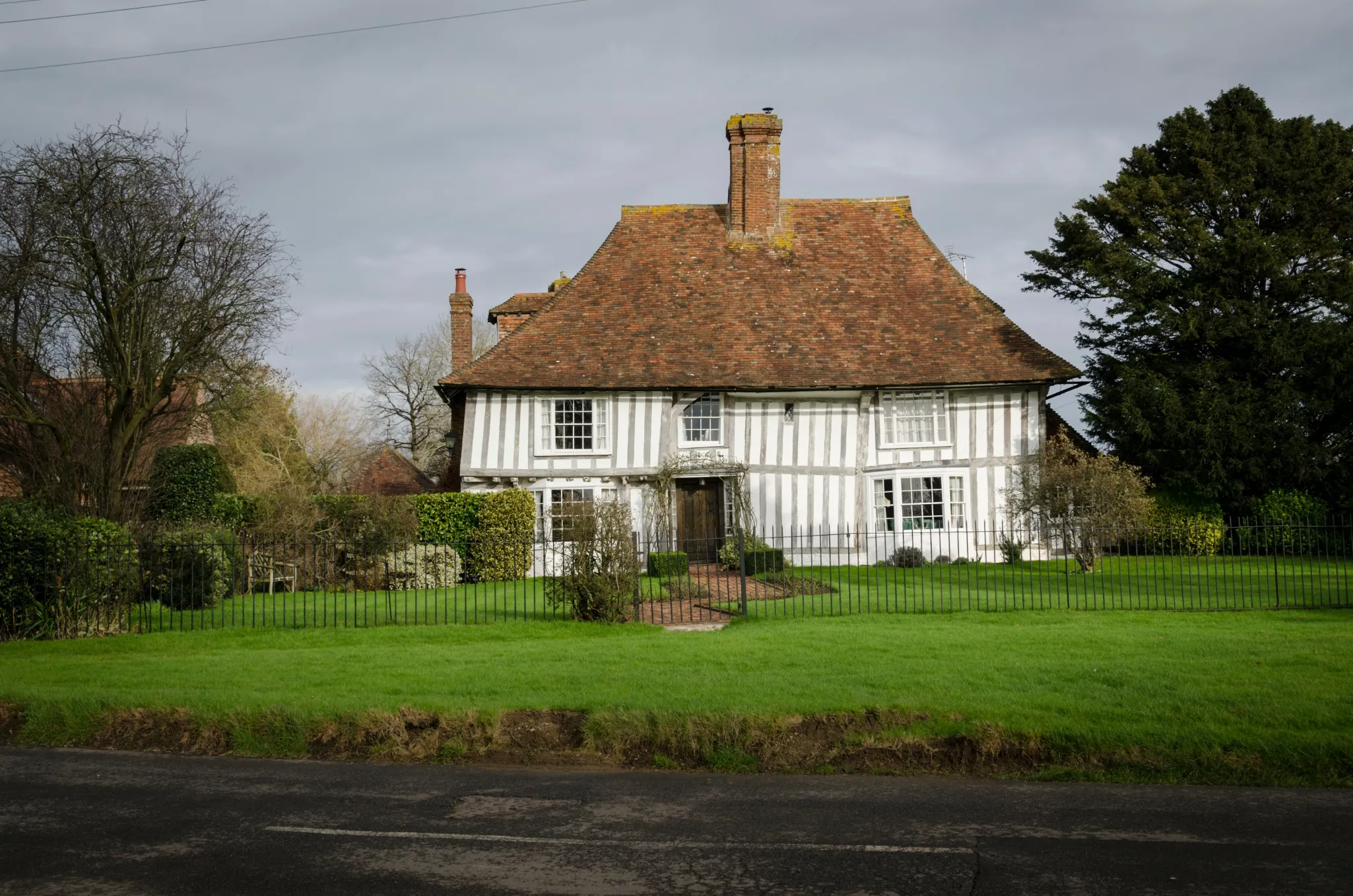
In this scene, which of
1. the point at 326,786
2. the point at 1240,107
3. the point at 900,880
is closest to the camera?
the point at 900,880

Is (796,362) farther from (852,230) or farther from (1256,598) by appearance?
(1256,598)

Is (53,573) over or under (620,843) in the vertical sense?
over

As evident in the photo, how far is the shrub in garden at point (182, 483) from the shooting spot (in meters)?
25.9

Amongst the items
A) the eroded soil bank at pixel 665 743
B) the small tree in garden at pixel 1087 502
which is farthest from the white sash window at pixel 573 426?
the eroded soil bank at pixel 665 743

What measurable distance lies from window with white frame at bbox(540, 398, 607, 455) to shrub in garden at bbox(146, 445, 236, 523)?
26.0 ft

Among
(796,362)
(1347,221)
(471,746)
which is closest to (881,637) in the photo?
(471,746)

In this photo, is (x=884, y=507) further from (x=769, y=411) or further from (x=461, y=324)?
(x=461, y=324)

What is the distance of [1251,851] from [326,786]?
5.94 metres

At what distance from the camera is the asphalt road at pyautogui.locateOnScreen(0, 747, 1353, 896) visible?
18.4 ft

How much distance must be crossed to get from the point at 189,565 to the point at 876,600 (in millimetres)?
11116

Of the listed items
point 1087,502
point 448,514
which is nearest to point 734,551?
point 448,514

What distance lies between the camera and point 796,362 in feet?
90.4

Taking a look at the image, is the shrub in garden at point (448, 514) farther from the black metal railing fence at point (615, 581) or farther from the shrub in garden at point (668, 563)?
the shrub in garden at point (668, 563)

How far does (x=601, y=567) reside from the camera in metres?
15.5
